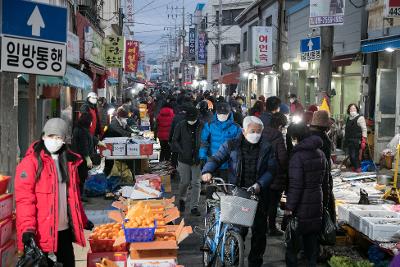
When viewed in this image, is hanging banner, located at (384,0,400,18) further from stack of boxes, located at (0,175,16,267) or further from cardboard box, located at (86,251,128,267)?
stack of boxes, located at (0,175,16,267)

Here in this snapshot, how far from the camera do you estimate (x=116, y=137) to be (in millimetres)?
14180

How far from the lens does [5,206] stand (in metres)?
5.46

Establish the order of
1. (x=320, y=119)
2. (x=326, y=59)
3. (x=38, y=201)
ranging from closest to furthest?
(x=38, y=201) < (x=320, y=119) < (x=326, y=59)

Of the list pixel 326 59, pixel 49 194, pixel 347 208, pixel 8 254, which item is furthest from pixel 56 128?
pixel 326 59

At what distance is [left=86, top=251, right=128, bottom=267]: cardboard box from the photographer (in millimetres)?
6055

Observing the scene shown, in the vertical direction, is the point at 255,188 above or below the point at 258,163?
below

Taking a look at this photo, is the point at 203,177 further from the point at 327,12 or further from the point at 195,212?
the point at 327,12

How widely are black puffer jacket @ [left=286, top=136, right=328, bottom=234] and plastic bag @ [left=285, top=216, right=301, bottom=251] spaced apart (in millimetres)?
65

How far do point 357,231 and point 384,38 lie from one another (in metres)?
8.80

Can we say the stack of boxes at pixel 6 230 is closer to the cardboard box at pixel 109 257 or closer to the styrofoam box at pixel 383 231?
the cardboard box at pixel 109 257

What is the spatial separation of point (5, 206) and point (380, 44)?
1241cm

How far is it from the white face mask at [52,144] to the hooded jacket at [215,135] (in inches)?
174

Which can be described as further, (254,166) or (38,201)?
(254,166)

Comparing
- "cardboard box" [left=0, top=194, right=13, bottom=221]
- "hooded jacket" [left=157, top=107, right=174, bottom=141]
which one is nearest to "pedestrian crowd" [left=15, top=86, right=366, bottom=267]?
"cardboard box" [left=0, top=194, right=13, bottom=221]
